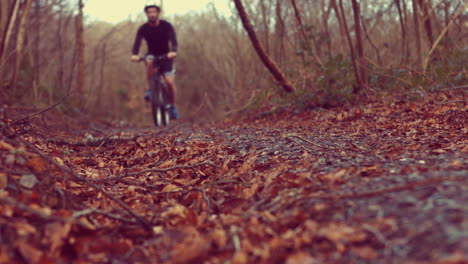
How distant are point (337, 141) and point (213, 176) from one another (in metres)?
1.14

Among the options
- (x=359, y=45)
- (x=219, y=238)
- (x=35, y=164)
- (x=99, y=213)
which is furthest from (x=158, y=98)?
(x=219, y=238)

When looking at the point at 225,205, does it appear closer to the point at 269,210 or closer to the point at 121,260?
the point at 269,210

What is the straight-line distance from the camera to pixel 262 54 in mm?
5879

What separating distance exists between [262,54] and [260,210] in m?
4.51

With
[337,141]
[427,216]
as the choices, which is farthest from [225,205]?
[337,141]

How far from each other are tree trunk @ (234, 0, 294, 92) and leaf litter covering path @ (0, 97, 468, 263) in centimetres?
319

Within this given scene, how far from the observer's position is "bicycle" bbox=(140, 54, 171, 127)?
24.1 feet

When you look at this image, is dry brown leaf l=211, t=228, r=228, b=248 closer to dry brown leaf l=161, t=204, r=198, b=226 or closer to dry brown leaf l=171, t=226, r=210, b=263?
dry brown leaf l=171, t=226, r=210, b=263

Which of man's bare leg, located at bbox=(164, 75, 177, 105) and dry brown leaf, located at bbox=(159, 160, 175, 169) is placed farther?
man's bare leg, located at bbox=(164, 75, 177, 105)

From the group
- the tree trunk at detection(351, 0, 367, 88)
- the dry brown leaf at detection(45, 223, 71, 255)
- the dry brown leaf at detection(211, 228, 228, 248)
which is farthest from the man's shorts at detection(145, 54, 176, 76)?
the dry brown leaf at detection(211, 228, 228, 248)

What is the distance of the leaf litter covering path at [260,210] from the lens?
120cm

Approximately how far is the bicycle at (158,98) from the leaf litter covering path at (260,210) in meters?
4.74

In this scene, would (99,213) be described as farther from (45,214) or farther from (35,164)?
(35,164)

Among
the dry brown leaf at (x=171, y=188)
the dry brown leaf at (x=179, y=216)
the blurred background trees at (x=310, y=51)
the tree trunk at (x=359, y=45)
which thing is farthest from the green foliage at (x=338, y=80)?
the dry brown leaf at (x=179, y=216)
